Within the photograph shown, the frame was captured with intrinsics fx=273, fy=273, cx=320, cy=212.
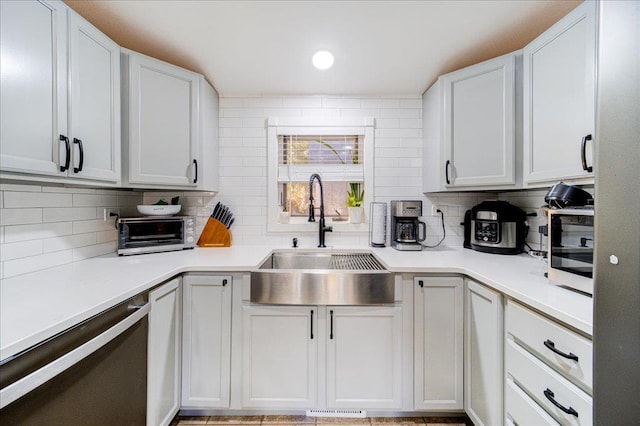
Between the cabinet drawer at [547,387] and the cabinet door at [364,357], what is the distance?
0.56 m

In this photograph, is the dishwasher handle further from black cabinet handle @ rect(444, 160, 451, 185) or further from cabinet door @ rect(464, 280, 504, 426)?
black cabinet handle @ rect(444, 160, 451, 185)

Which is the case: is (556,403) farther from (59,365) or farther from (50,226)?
(50,226)

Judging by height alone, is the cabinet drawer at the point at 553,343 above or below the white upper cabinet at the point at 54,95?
below

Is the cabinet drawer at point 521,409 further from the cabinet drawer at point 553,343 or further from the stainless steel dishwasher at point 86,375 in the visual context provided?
the stainless steel dishwasher at point 86,375

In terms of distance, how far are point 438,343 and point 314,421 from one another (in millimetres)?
861

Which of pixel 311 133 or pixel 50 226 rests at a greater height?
pixel 311 133

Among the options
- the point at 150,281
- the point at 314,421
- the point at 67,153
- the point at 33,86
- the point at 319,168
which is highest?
the point at 33,86

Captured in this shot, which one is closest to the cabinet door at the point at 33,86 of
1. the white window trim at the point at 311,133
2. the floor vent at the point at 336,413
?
the white window trim at the point at 311,133

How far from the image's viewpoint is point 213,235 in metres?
2.23

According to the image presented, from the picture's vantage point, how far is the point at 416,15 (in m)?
1.45

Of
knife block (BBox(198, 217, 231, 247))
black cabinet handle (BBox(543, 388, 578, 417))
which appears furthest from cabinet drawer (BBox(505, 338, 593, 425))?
knife block (BBox(198, 217, 231, 247))

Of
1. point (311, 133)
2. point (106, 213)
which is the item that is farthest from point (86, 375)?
point (311, 133)

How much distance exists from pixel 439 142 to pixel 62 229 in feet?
7.97

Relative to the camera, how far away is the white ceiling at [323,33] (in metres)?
1.40
